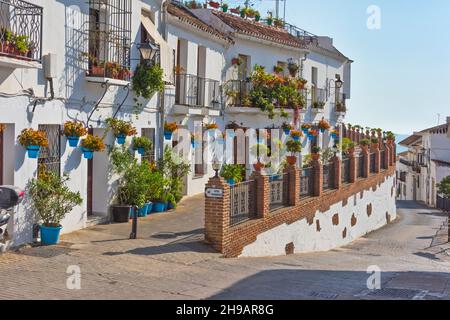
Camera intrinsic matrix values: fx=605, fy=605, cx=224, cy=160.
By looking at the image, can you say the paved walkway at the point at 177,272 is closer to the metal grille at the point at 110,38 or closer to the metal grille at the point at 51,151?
the metal grille at the point at 51,151

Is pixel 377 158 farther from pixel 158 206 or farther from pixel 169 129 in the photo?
pixel 158 206

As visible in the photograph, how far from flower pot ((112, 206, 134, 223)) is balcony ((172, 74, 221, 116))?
455 centimetres

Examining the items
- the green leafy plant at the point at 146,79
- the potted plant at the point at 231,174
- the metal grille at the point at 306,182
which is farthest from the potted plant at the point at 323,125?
the green leafy plant at the point at 146,79

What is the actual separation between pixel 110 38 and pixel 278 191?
6.32 metres

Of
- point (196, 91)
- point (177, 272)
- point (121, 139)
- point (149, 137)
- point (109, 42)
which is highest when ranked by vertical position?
point (109, 42)

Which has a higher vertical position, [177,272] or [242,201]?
[242,201]

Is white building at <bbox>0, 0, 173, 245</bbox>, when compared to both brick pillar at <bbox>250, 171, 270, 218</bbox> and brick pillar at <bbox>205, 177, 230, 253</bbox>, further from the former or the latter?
brick pillar at <bbox>250, 171, 270, 218</bbox>

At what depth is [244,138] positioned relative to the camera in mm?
23719

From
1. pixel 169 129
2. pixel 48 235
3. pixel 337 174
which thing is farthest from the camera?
pixel 337 174

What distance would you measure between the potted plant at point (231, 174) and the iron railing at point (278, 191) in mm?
2128

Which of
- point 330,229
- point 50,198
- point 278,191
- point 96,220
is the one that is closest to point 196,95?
point 278,191

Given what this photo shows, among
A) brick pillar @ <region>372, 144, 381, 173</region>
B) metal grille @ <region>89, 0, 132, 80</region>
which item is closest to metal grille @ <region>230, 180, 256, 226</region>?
metal grille @ <region>89, 0, 132, 80</region>

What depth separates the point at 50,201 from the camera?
503 inches
